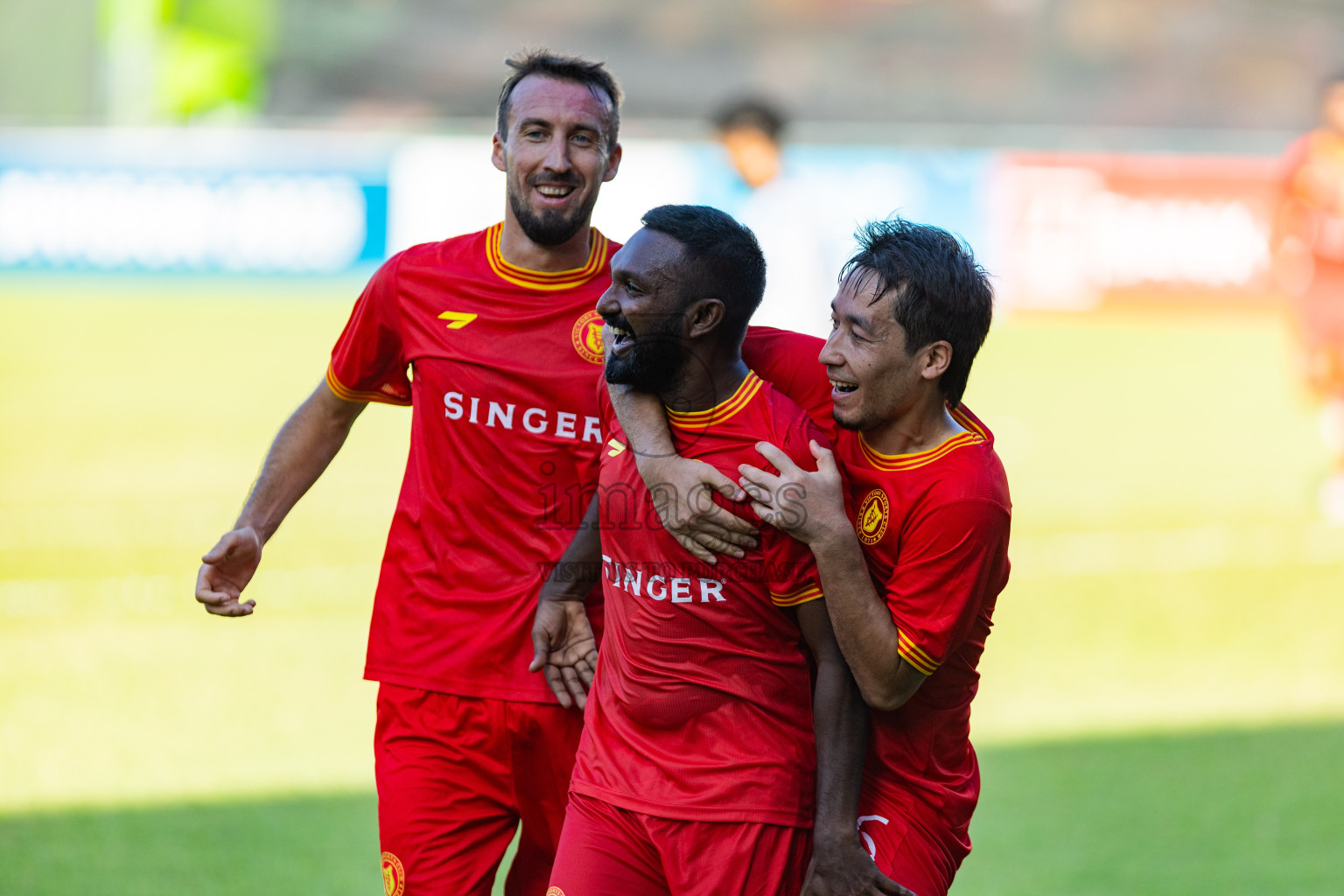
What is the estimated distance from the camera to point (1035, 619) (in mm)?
8219

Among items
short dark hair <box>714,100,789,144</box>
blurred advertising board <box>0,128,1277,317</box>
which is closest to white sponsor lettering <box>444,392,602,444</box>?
short dark hair <box>714,100,789,144</box>

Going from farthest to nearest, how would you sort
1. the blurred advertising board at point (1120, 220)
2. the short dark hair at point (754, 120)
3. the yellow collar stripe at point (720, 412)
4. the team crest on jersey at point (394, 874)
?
the blurred advertising board at point (1120, 220), the short dark hair at point (754, 120), the team crest on jersey at point (394, 874), the yellow collar stripe at point (720, 412)

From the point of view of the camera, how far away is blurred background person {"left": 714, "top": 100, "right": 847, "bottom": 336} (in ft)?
28.6

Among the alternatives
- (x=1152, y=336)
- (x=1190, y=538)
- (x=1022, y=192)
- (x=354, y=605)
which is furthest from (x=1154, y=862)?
(x=1152, y=336)

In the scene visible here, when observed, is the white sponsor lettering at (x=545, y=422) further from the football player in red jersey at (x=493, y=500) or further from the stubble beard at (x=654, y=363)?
the stubble beard at (x=654, y=363)

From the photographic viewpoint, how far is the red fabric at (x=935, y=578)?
100.0 inches

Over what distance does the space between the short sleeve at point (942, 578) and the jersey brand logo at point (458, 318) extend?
1252mm

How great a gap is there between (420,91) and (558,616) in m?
24.4

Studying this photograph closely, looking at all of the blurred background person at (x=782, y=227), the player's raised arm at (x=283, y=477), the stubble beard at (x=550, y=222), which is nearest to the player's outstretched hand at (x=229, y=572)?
the player's raised arm at (x=283, y=477)

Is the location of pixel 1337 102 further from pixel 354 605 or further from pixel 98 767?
pixel 98 767

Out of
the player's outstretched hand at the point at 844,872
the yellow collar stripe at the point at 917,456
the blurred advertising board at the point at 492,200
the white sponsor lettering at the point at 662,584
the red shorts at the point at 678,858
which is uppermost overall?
the yellow collar stripe at the point at 917,456

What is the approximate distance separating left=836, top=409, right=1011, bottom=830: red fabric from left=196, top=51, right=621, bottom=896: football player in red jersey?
82cm

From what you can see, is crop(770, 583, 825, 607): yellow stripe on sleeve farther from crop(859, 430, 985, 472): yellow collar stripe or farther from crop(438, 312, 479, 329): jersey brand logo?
crop(438, 312, 479, 329): jersey brand logo

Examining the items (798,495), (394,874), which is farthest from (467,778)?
(798,495)
